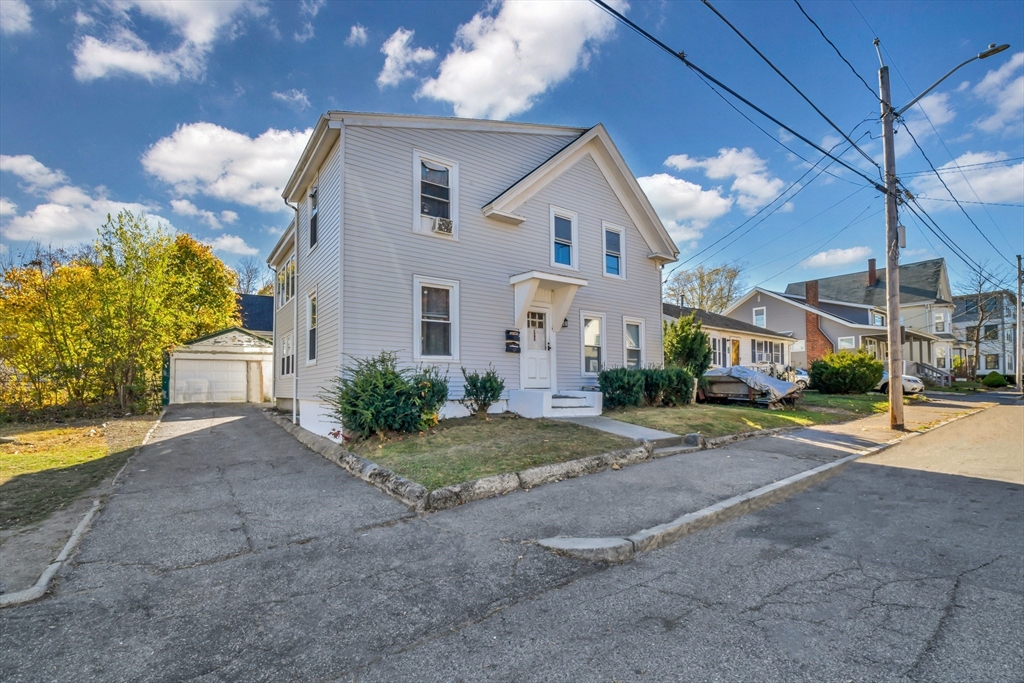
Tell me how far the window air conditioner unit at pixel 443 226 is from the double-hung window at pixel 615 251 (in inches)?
202

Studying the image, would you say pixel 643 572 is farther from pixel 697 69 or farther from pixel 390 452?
pixel 697 69

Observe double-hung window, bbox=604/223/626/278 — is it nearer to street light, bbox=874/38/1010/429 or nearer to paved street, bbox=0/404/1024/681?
street light, bbox=874/38/1010/429

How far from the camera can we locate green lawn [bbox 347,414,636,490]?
6367mm

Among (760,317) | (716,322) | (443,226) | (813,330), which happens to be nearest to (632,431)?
(443,226)

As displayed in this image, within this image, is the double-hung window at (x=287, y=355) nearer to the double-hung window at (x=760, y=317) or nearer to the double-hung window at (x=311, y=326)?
the double-hung window at (x=311, y=326)

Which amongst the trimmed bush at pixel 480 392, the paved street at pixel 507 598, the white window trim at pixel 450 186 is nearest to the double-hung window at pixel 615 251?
the white window trim at pixel 450 186

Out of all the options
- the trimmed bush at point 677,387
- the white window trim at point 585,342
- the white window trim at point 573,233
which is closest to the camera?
the white window trim at point 573,233

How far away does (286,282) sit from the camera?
1706 centimetres

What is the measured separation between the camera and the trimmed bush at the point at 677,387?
44.4 feet

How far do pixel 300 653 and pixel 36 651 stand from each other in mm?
1526

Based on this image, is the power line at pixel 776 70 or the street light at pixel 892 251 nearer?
the power line at pixel 776 70

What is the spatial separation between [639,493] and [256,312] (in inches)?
1250

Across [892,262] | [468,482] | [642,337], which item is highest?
[892,262]

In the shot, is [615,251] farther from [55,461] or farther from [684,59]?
[55,461]
